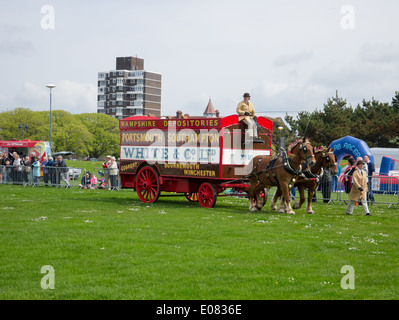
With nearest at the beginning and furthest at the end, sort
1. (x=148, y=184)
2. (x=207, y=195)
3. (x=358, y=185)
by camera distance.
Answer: (x=358, y=185), (x=207, y=195), (x=148, y=184)

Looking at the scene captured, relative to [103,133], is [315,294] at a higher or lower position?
lower

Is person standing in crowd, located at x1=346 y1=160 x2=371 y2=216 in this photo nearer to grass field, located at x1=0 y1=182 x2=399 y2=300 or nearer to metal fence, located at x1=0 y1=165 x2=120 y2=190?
grass field, located at x1=0 y1=182 x2=399 y2=300

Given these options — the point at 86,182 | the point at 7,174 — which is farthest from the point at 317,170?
the point at 7,174

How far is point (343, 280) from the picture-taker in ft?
27.0

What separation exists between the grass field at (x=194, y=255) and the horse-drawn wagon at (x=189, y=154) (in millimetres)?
2407

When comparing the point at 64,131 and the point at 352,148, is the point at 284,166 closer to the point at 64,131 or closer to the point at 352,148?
the point at 352,148

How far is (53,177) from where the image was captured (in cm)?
3147

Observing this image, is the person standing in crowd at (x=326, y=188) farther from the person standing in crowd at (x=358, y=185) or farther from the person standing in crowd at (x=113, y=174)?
the person standing in crowd at (x=113, y=174)

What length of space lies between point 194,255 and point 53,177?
74.9 ft

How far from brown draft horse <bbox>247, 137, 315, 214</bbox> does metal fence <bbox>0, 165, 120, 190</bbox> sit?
39.4 feet

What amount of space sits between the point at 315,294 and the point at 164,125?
13.2 m

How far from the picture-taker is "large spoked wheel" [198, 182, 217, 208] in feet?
63.0
